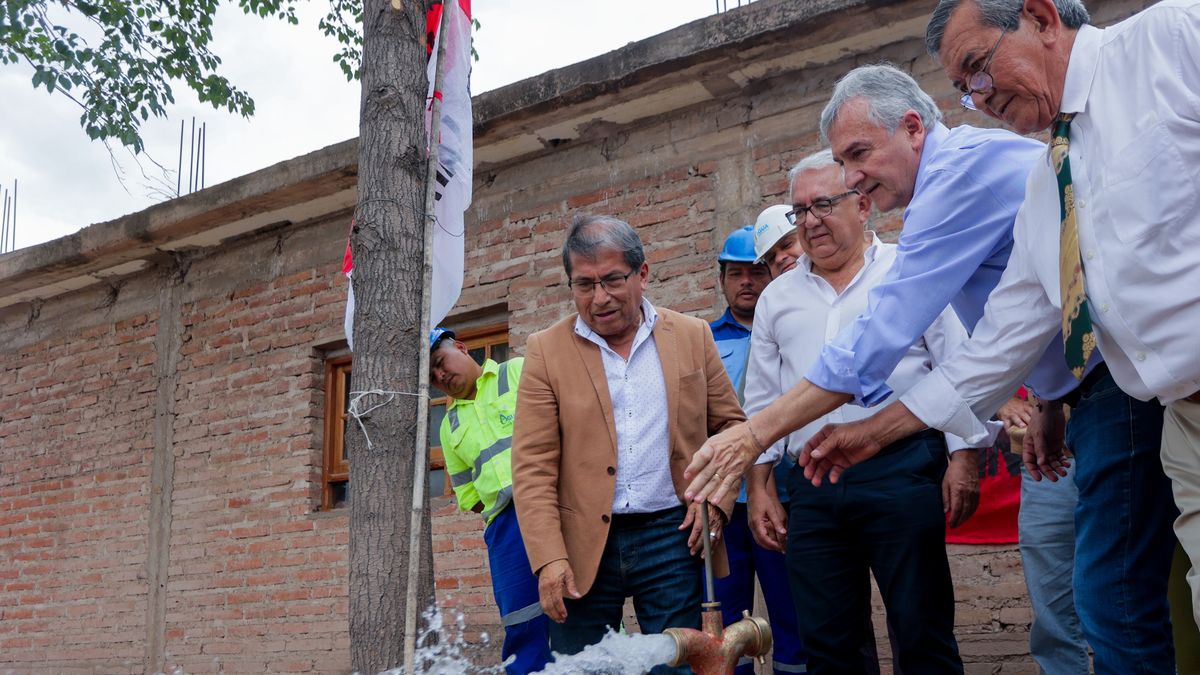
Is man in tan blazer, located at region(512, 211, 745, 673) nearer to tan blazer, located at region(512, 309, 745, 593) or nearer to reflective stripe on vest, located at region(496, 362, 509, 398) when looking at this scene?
tan blazer, located at region(512, 309, 745, 593)

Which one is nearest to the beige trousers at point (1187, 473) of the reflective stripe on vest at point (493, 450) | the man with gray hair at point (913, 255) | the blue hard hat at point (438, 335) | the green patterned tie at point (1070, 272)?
the green patterned tie at point (1070, 272)

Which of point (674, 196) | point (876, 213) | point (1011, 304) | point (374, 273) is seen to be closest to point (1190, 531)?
point (1011, 304)

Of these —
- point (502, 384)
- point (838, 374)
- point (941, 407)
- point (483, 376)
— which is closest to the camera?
point (941, 407)

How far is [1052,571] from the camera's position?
11.5 ft

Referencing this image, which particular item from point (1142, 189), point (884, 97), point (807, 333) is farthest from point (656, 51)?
point (1142, 189)

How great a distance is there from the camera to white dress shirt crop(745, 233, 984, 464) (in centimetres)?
335

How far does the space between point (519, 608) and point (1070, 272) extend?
2.54 m

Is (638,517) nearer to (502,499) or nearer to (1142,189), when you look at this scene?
(502,499)

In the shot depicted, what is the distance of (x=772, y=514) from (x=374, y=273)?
1510 millimetres

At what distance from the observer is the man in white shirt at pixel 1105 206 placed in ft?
6.27

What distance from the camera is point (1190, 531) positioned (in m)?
1.96

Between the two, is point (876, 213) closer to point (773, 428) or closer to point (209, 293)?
point (773, 428)

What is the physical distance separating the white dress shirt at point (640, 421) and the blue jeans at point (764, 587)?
2.10ft

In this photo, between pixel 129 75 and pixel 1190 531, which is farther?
pixel 129 75
